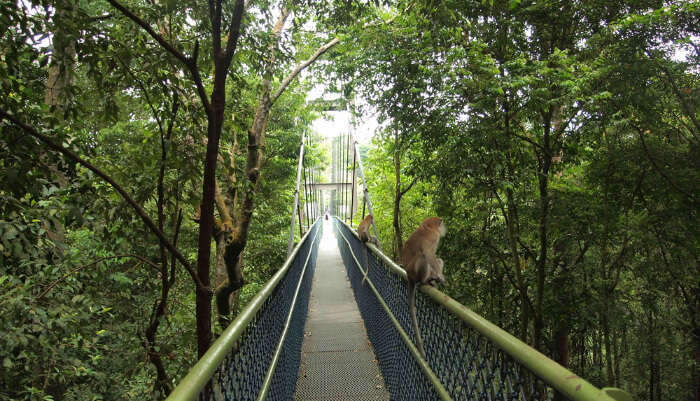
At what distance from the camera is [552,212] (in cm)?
537

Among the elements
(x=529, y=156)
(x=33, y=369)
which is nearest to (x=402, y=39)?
(x=529, y=156)

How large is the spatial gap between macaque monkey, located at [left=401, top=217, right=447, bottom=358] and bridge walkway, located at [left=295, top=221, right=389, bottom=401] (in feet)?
4.52

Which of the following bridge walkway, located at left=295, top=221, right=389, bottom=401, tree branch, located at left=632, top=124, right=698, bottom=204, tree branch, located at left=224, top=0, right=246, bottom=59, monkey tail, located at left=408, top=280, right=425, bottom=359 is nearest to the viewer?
tree branch, located at left=224, top=0, right=246, bottom=59

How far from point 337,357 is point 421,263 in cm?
228

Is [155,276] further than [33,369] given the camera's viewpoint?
Yes

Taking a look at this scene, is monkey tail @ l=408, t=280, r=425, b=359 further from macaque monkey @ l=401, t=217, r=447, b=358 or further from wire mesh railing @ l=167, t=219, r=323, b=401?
wire mesh railing @ l=167, t=219, r=323, b=401

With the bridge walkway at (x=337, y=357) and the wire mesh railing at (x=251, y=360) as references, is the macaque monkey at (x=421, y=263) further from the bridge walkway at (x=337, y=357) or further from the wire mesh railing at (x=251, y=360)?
the bridge walkway at (x=337, y=357)

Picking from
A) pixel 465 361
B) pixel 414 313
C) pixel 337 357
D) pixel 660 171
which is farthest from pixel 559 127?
pixel 465 361

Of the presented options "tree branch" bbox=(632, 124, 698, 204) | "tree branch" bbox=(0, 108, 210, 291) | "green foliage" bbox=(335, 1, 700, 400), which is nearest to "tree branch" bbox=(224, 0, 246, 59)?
"tree branch" bbox=(0, 108, 210, 291)

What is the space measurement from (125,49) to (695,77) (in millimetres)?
6737

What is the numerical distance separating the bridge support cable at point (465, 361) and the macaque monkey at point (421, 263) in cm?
7

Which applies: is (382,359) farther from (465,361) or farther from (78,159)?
(78,159)

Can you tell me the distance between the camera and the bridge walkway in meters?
3.13

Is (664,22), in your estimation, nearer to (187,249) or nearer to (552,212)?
(552,212)
